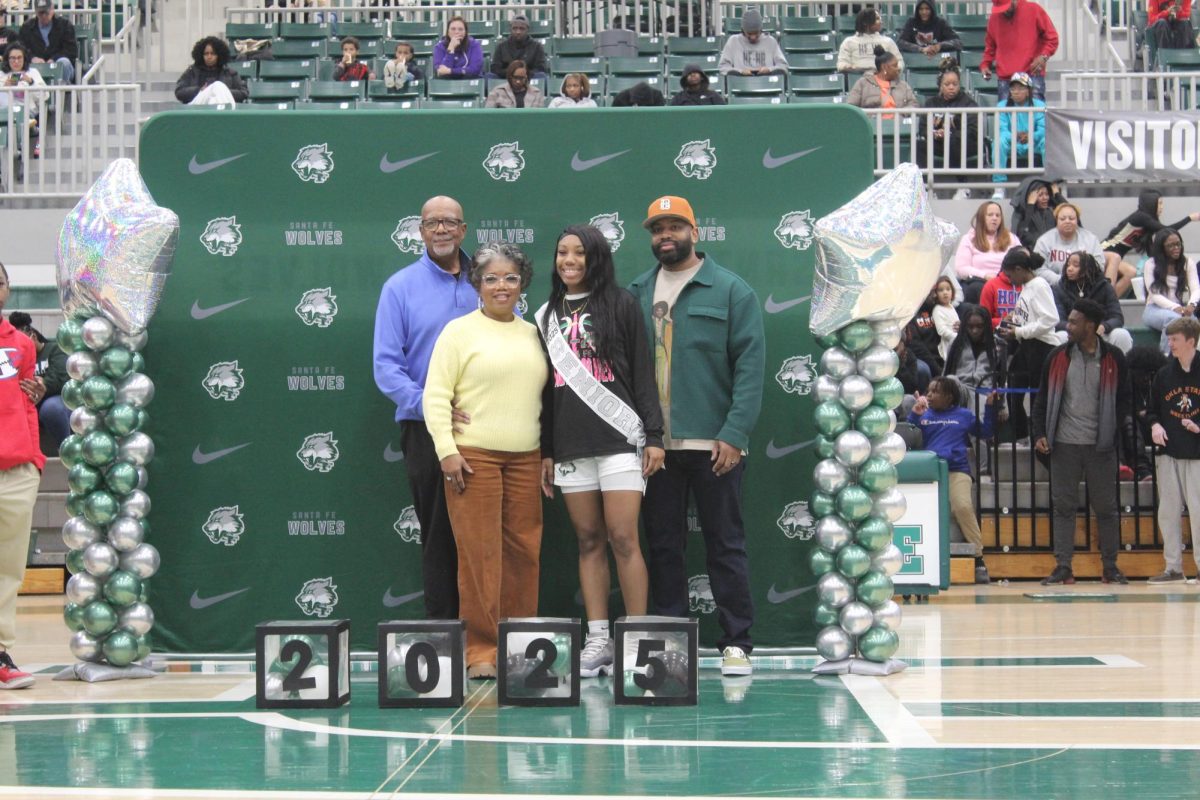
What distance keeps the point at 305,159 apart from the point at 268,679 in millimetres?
2480

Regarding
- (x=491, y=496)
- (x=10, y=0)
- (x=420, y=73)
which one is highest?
(x=10, y=0)

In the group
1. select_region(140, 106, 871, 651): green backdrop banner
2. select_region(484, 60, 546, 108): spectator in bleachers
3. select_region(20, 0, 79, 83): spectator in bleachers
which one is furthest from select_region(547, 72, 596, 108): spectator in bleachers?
select_region(140, 106, 871, 651): green backdrop banner

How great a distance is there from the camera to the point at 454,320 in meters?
6.63

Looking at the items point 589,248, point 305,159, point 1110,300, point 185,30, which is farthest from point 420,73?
point 589,248

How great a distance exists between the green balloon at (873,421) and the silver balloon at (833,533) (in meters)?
0.37

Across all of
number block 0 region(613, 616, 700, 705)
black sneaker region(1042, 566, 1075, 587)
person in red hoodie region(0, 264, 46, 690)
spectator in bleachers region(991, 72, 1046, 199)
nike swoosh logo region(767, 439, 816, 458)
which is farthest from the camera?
spectator in bleachers region(991, 72, 1046, 199)

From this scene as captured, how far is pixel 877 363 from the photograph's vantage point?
6750 mm

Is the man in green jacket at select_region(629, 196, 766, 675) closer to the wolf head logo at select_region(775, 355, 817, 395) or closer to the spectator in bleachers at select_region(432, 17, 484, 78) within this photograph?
the wolf head logo at select_region(775, 355, 817, 395)

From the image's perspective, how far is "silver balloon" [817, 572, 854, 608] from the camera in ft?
22.0

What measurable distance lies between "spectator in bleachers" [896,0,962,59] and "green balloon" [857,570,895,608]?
35.9ft

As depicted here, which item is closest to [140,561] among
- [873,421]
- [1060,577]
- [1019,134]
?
[873,421]

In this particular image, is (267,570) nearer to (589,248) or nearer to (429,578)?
(429,578)

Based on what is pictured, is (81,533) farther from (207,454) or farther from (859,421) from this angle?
(859,421)

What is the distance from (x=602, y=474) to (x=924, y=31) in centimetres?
1154
